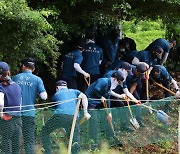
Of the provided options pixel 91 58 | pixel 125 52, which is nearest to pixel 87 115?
pixel 91 58

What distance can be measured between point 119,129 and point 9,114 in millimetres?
2104

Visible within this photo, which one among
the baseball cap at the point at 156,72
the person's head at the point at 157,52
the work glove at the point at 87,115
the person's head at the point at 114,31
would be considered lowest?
the work glove at the point at 87,115

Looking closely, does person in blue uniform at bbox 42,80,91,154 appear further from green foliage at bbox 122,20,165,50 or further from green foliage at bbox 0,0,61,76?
green foliage at bbox 122,20,165,50

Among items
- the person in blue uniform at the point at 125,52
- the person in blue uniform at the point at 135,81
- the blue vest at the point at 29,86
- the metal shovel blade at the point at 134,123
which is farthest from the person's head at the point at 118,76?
the person in blue uniform at the point at 125,52

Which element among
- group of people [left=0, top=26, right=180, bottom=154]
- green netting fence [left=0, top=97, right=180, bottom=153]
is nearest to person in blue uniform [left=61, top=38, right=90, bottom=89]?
group of people [left=0, top=26, right=180, bottom=154]

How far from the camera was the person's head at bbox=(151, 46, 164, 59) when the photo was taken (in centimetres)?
1148

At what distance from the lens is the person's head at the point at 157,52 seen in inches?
452

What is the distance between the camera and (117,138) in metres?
9.10

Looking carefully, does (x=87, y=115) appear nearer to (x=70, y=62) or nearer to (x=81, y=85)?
(x=70, y=62)

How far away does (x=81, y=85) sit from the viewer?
11805 millimetres

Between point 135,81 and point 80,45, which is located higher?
point 80,45

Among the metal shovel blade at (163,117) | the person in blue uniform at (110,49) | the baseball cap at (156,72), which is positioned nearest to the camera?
the metal shovel blade at (163,117)

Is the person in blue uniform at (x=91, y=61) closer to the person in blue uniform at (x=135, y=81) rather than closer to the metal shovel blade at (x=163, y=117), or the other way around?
the person in blue uniform at (x=135, y=81)

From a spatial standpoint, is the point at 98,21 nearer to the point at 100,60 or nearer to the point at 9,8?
the point at 100,60
